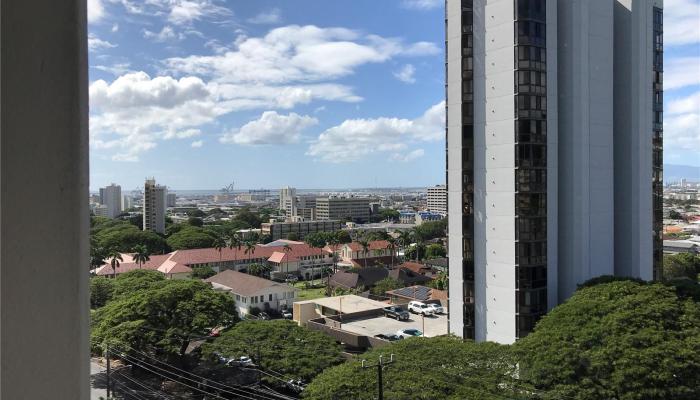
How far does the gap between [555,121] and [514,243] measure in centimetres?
372

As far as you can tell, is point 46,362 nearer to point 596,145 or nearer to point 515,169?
point 515,169

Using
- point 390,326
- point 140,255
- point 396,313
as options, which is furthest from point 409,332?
point 140,255

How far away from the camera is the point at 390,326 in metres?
18.9

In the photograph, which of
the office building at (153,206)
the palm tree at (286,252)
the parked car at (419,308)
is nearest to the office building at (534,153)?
the parked car at (419,308)

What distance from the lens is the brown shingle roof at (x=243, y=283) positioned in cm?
2416

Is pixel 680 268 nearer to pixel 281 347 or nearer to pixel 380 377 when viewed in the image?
pixel 281 347

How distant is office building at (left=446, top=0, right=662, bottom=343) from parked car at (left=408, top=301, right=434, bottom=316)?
23.1 ft

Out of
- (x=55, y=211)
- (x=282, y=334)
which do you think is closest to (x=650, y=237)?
(x=282, y=334)

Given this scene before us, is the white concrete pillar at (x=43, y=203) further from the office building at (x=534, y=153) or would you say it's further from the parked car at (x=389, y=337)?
the parked car at (x=389, y=337)

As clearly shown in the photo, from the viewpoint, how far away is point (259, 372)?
1376cm

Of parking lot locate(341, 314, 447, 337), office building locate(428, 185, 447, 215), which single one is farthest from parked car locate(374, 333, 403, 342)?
office building locate(428, 185, 447, 215)

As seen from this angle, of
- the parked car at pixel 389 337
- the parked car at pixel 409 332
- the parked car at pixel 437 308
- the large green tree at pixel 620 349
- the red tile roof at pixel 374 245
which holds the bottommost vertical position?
the parked car at pixel 437 308

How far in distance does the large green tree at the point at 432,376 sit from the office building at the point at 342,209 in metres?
72.7

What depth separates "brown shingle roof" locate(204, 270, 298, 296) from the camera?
24156mm
